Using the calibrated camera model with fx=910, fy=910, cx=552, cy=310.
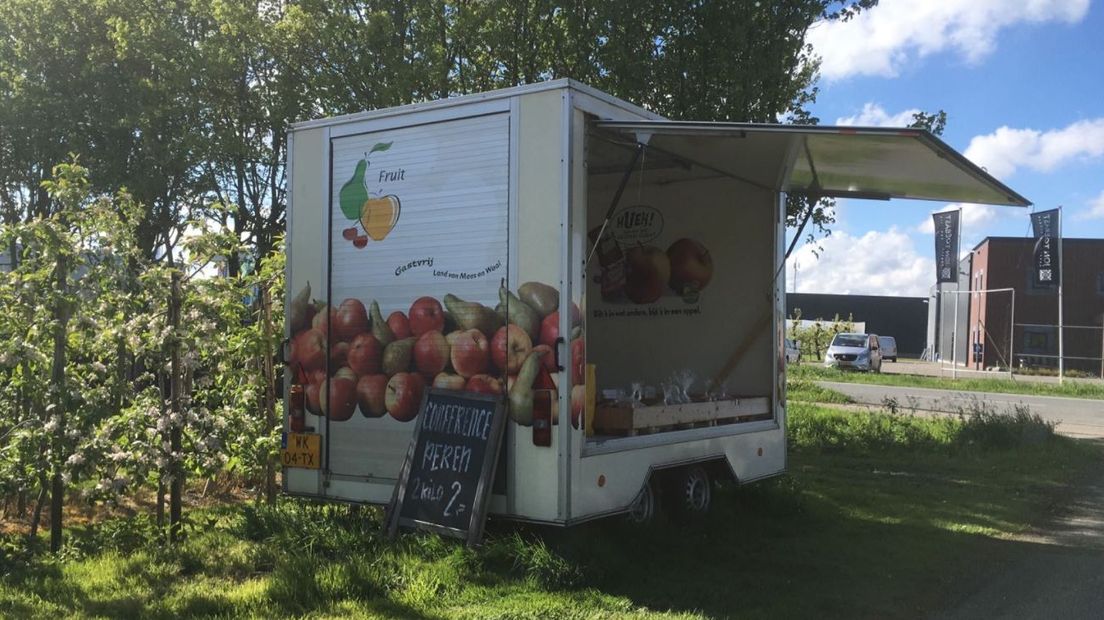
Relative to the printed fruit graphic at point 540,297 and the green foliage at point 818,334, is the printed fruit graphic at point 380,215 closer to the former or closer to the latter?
the printed fruit graphic at point 540,297

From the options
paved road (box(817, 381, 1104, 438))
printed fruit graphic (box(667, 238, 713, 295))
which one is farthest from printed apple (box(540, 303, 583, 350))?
paved road (box(817, 381, 1104, 438))

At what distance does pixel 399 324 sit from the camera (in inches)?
238

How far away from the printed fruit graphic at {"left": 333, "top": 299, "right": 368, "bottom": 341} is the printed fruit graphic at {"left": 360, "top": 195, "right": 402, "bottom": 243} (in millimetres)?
456

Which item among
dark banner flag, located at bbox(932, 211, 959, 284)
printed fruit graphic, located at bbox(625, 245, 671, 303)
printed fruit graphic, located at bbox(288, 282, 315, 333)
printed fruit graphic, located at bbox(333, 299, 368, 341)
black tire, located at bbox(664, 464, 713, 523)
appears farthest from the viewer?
dark banner flag, located at bbox(932, 211, 959, 284)

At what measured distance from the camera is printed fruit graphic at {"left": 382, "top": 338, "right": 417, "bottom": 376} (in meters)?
6.01

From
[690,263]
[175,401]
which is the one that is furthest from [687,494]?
[175,401]

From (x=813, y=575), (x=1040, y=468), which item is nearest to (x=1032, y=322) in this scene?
(x=1040, y=468)

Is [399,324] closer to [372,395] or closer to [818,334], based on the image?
[372,395]

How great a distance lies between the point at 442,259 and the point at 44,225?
8.47ft

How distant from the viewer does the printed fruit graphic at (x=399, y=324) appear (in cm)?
600

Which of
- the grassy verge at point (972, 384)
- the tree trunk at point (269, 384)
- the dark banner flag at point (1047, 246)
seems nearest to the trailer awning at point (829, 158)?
the tree trunk at point (269, 384)

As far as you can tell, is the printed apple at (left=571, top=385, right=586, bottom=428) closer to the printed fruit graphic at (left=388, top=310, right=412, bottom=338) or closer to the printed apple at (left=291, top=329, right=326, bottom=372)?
the printed fruit graphic at (left=388, top=310, right=412, bottom=338)

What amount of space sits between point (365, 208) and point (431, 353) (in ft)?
3.75

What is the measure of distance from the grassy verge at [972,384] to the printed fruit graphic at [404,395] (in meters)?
16.2
